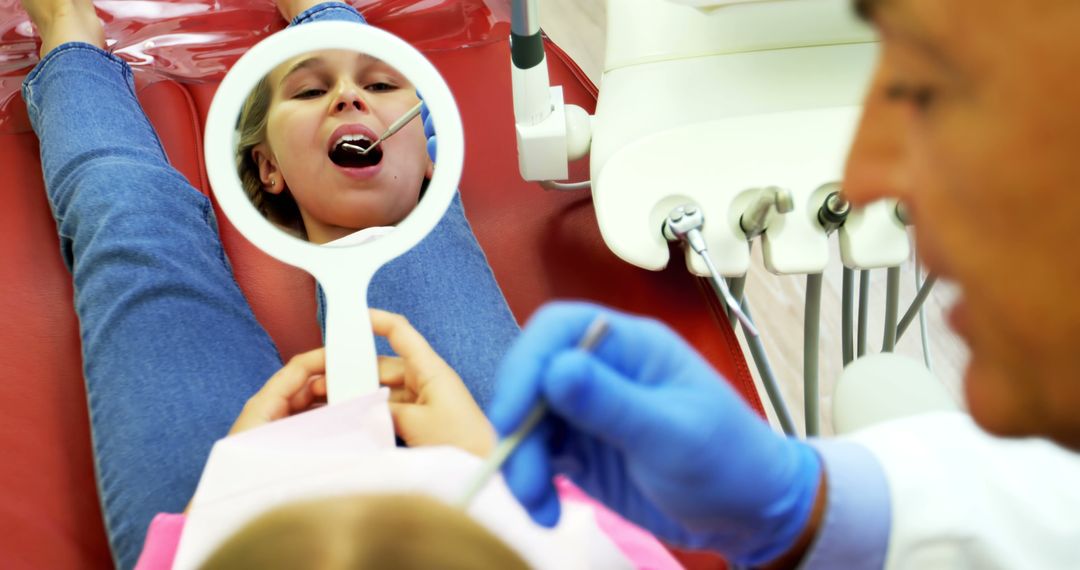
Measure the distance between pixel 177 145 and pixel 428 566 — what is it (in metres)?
0.95

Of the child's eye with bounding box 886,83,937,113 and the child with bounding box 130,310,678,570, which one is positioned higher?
the child's eye with bounding box 886,83,937,113

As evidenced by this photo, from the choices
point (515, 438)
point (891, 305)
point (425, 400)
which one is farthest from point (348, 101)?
point (891, 305)

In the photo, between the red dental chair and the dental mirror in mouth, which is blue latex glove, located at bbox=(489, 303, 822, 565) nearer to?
the red dental chair

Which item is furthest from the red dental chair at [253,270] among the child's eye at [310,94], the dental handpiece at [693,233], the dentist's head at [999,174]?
the dentist's head at [999,174]

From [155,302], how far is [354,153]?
0.29 meters

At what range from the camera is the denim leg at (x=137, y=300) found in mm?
761

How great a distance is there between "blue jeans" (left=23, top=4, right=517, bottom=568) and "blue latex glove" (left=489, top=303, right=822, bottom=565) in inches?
14.0

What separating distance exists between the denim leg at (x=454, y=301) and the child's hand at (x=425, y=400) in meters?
0.13

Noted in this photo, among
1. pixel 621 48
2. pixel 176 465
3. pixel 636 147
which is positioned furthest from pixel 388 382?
pixel 621 48

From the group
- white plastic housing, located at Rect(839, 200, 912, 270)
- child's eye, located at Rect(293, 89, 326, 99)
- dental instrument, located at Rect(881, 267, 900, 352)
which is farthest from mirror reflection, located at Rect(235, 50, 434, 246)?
dental instrument, located at Rect(881, 267, 900, 352)

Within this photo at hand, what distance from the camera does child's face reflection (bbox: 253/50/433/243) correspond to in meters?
0.79

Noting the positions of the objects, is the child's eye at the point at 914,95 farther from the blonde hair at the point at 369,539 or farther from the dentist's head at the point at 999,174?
the blonde hair at the point at 369,539

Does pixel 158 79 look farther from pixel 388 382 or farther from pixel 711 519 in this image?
pixel 711 519

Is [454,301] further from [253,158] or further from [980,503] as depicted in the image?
[980,503]
